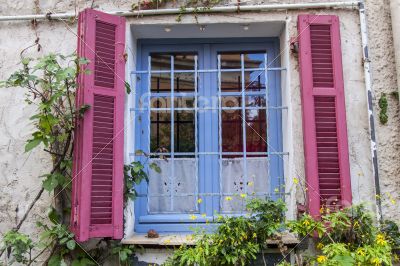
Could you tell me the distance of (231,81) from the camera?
12.8ft

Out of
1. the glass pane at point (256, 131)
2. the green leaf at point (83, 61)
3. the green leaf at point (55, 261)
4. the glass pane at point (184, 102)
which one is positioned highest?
the green leaf at point (83, 61)

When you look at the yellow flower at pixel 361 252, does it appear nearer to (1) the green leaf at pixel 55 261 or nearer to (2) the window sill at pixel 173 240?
(2) the window sill at pixel 173 240

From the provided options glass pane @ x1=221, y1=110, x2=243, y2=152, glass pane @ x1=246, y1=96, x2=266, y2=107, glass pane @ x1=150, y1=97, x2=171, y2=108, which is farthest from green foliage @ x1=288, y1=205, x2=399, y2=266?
glass pane @ x1=150, y1=97, x2=171, y2=108

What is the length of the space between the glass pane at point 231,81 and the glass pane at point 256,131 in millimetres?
245

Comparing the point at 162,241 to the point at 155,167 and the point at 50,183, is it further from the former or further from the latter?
the point at 50,183

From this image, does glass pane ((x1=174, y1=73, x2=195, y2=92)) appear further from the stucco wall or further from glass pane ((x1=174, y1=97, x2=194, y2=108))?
the stucco wall

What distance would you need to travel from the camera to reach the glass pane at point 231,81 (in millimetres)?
3865

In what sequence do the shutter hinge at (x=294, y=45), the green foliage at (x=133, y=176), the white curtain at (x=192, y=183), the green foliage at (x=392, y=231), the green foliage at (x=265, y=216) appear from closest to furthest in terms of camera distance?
the green foliage at (x=265, y=216), the green foliage at (x=392, y=231), the green foliage at (x=133, y=176), the shutter hinge at (x=294, y=45), the white curtain at (x=192, y=183)

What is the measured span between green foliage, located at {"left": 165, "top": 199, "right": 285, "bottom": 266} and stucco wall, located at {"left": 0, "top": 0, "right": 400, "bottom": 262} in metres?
0.46

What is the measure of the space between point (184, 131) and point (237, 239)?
121cm

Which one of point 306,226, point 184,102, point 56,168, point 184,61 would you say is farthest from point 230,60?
point 56,168

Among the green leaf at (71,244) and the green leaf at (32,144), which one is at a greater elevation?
the green leaf at (32,144)

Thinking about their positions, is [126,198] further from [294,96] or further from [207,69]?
[294,96]

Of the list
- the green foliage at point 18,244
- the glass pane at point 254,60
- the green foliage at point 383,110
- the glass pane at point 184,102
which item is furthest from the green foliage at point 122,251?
the green foliage at point 383,110
